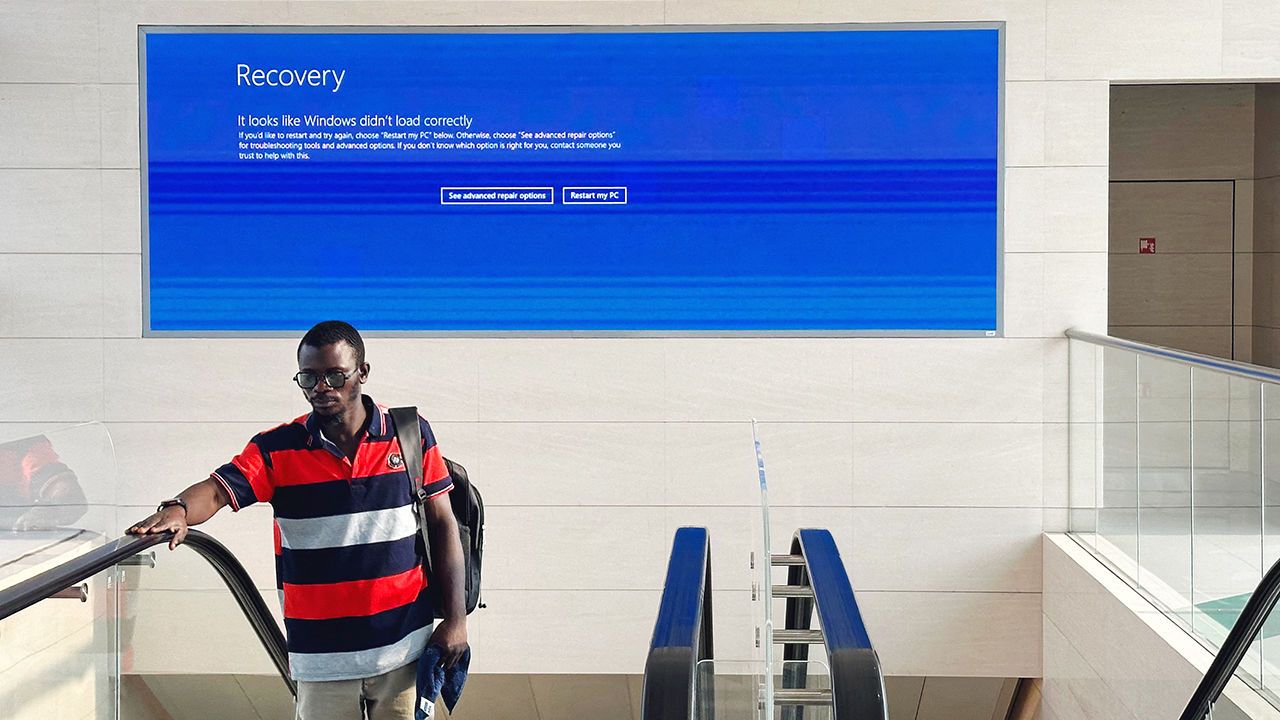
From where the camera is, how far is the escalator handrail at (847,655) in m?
1.74

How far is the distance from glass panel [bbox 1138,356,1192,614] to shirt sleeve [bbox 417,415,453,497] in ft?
9.04

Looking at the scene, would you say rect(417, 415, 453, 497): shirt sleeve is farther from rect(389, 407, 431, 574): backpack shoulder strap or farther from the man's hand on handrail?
the man's hand on handrail

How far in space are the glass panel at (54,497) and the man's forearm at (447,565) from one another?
1176mm

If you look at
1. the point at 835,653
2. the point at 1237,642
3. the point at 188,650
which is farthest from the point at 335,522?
Result: the point at 1237,642

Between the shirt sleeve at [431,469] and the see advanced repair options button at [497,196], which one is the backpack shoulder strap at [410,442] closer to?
the shirt sleeve at [431,469]

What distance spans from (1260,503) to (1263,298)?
4.20 meters

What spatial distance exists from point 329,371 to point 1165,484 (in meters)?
3.22

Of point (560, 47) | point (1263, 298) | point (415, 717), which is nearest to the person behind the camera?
point (415, 717)

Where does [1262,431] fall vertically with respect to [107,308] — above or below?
below

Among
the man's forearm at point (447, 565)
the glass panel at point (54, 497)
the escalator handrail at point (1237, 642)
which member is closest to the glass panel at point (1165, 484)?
the escalator handrail at point (1237, 642)

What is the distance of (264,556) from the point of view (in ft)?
19.2

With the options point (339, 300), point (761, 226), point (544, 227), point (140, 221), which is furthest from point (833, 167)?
point (140, 221)

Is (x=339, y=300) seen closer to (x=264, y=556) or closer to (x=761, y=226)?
(x=264, y=556)

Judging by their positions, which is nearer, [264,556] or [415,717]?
[415,717]
